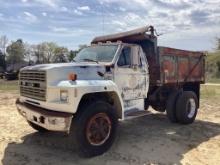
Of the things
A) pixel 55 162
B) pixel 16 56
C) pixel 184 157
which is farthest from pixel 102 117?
pixel 16 56

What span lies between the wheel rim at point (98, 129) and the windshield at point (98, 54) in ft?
5.01

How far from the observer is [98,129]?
6.66 meters

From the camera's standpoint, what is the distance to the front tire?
20.6 ft

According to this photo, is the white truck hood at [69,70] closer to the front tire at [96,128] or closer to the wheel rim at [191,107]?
the front tire at [96,128]

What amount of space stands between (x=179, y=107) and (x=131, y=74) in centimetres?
224

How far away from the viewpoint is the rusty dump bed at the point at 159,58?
8.76m

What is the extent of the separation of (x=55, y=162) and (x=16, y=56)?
65.0 meters

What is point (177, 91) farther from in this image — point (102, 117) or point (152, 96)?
point (102, 117)

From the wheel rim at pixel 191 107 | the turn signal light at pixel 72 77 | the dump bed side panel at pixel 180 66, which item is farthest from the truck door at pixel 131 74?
the wheel rim at pixel 191 107

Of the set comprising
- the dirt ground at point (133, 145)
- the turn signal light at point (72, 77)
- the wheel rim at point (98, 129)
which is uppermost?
the turn signal light at point (72, 77)

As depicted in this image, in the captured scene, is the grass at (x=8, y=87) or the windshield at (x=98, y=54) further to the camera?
the grass at (x=8, y=87)

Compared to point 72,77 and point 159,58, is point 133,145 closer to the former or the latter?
point 72,77

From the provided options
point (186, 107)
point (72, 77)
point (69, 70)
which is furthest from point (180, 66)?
point (72, 77)

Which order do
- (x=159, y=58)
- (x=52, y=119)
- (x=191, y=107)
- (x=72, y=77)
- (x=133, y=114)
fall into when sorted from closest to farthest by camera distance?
(x=52, y=119)
(x=72, y=77)
(x=133, y=114)
(x=159, y=58)
(x=191, y=107)
